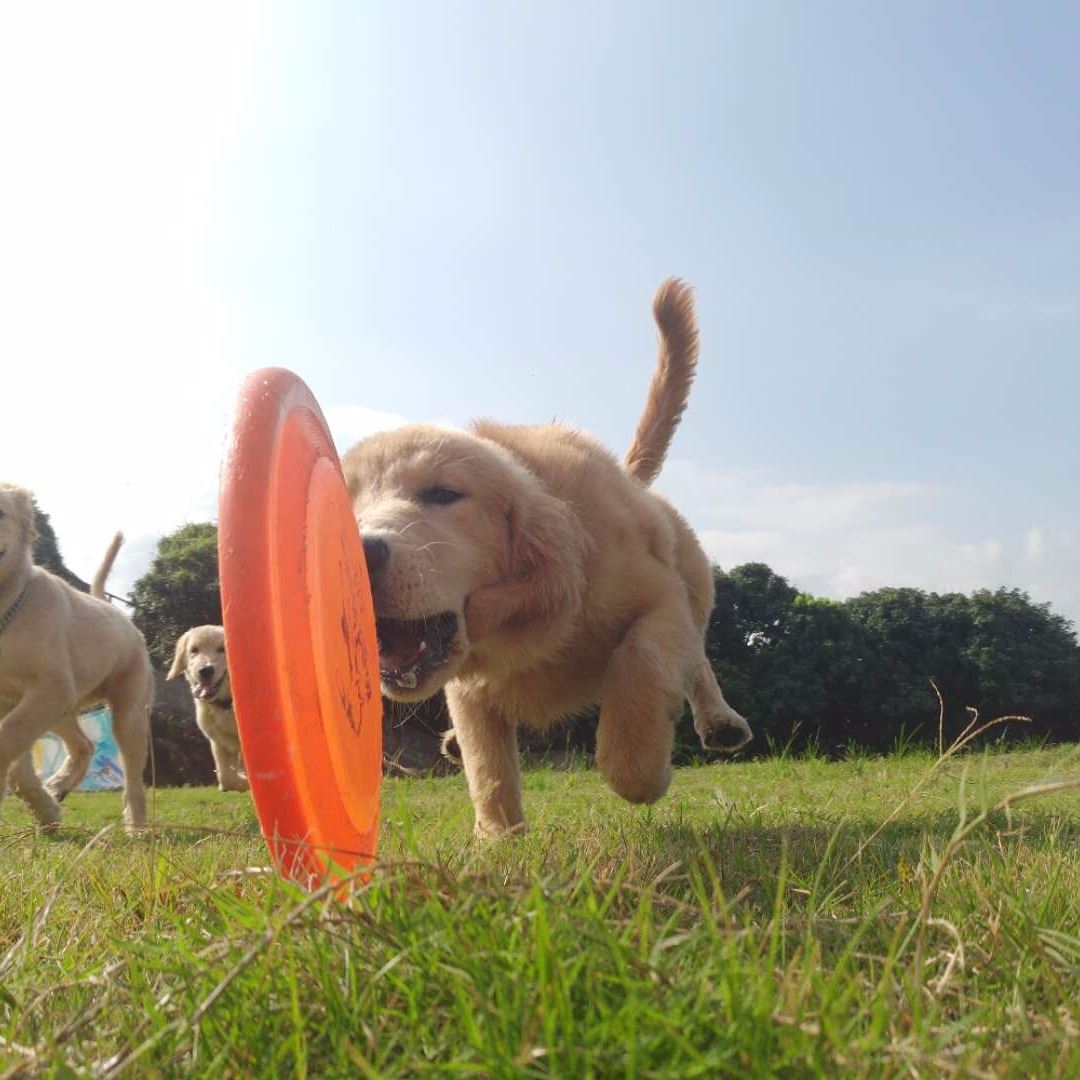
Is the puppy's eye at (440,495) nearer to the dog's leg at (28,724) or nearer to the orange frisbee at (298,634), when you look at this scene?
the orange frisbee at (298,634)

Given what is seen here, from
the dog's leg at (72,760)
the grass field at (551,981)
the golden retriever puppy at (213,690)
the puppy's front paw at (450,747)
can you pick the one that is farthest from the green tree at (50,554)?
the grass field at (551,981)

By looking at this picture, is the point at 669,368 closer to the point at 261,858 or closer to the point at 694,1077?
the point at 261,858

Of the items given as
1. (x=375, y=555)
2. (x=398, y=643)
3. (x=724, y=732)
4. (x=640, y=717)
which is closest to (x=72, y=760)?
(x=724, y=732)

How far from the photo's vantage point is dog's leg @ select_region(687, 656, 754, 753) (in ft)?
15.8

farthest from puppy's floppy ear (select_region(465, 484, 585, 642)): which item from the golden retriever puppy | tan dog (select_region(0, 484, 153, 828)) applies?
the golden retriever puppy

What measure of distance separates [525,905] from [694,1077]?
0.36 m

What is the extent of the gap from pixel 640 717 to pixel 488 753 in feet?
3.06

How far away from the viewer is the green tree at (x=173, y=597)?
15172mm

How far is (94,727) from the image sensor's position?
14.1 m

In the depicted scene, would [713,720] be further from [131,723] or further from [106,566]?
[106,566]

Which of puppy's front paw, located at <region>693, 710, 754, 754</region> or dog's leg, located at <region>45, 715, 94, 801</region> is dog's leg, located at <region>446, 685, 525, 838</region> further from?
dog's leg, located at <region>45, 715, 94, 801</region>

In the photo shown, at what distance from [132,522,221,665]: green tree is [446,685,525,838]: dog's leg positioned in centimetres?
1202

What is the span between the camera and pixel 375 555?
2873 mm

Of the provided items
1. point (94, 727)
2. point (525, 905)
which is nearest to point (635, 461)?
point (525, 905)
